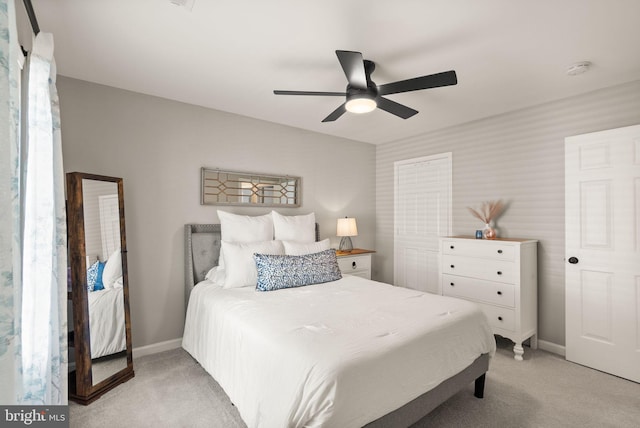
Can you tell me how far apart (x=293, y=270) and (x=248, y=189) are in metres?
1.28

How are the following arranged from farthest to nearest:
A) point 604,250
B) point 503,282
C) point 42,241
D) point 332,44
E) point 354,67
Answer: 1. point 503,282
2. point 604,250
3. point 332,44
4. point 354,67
5. point 42,241

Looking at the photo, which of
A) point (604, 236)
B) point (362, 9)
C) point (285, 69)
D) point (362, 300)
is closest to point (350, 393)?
point (362, 300)

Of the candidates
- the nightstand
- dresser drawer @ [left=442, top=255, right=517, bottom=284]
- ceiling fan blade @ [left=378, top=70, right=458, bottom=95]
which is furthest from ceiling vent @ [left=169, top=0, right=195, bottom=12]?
dresser drawer @ [left=442, top=255, right=517, bottom=284]

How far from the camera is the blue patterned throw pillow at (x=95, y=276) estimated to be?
2311 mm

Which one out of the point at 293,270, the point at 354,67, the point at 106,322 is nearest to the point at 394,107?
the point at 354,67

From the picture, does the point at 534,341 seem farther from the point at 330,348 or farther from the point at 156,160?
the point at 156,160

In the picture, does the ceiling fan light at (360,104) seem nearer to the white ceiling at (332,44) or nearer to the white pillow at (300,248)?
the white ceiling at (332,44)

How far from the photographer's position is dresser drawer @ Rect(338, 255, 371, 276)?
154 inches

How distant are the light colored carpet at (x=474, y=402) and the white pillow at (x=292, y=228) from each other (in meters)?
1.50

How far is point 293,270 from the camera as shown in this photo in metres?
2.81

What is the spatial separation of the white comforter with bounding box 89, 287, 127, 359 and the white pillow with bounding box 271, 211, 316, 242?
1567 millimetres


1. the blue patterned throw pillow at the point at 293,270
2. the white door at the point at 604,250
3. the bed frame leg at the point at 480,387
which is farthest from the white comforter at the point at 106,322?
the white door at the point at 604,250

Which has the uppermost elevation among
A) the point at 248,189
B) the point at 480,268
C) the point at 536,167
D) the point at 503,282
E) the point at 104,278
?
the point at 536,167

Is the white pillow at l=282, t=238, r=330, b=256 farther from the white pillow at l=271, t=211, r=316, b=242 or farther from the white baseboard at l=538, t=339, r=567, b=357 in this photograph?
the white baseboard at l=538, t=339, r=567, b=357
